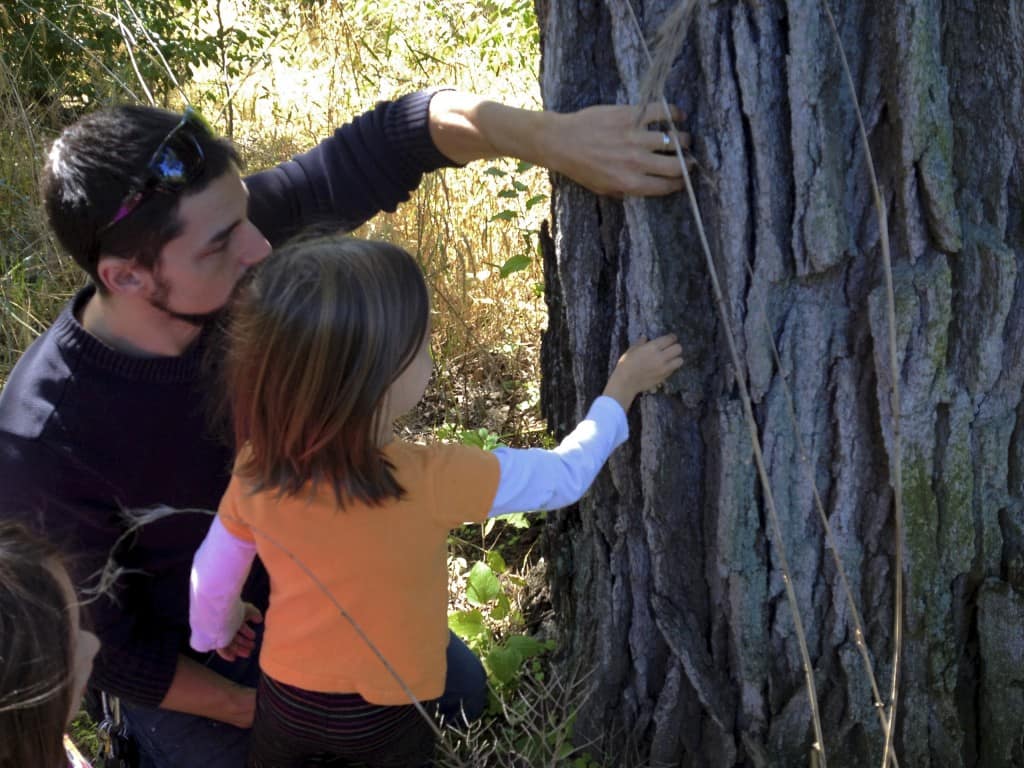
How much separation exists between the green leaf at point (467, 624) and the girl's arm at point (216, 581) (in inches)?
26.2

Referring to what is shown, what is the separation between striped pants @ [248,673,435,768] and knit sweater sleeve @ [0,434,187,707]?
28 cm

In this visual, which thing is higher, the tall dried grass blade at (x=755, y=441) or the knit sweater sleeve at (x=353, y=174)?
the knit sweater sleeve at (x=353, y=174)

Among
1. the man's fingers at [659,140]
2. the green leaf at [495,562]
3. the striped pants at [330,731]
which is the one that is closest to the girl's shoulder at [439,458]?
the striped pants at [330,731]

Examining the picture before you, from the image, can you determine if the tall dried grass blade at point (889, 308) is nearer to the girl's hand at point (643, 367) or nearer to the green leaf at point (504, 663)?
the girl's hand at point (643, 367)

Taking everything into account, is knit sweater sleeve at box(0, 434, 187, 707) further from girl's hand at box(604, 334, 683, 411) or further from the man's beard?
girl's hand at box(604, 334, 683, 411)

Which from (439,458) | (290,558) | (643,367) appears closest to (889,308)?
(643,367)

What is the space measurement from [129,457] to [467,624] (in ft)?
3.05

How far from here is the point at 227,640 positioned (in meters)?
2.03

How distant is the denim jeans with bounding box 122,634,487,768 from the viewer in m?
2.27

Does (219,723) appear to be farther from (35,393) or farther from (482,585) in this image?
(35,393)

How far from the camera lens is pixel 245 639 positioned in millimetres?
2221

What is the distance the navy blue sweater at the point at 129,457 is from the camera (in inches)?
77.0

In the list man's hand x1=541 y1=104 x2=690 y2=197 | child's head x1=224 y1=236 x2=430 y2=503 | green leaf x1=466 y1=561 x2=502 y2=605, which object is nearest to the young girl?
child's head x1=224 y1=236 x2=430 y2=503

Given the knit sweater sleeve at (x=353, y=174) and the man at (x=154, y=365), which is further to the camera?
the knit sweater sleeve at (x=353, y=174)
